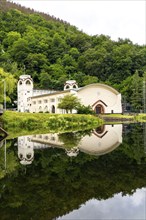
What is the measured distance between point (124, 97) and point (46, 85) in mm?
18943

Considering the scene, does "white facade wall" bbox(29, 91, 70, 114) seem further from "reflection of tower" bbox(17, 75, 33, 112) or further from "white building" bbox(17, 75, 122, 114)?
"reflection of tower" bbox(17, 75, 33, 112)

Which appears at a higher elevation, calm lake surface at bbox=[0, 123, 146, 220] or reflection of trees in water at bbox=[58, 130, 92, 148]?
reflection of trees in water at bbox=[58, 130, 92, 148]

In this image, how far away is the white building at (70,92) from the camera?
53.4 m

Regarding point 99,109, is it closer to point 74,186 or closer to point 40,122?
point 40,122

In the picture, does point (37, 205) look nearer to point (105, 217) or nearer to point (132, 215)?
point (105, 217)

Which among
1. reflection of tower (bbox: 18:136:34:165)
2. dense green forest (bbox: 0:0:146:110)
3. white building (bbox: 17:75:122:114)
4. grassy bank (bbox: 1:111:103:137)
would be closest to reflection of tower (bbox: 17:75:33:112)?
white building (bbox: 17:75:122:114)

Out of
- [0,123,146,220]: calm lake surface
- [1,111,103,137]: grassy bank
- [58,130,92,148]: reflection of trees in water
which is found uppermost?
[1,111,103,137]: grassy bank

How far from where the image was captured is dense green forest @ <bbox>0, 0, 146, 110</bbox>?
248 ft

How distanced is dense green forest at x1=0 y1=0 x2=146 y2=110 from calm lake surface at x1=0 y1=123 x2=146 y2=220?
5795 centimetres

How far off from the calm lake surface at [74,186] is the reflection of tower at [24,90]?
47.1 metres

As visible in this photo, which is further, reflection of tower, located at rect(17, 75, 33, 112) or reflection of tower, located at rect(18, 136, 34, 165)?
reflection of tower, located at rect(17, 75, 33, 112)

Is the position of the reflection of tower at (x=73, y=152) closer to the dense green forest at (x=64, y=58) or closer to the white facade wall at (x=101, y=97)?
the white facade wall at (x=101, y=97)

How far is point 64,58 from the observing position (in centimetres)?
8181

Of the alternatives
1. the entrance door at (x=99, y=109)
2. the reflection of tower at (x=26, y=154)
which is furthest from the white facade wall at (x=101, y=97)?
the reflection of tower at (x=26, y=154)
